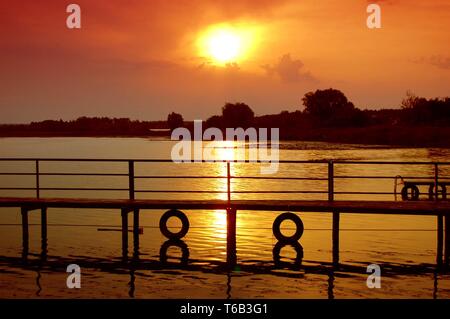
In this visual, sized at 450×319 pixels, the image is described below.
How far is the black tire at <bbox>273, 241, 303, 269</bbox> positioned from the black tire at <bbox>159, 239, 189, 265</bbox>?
2.43 m

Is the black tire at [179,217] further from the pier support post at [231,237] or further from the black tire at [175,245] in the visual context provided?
the pier support post at [231,237]

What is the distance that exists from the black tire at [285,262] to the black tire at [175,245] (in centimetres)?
243

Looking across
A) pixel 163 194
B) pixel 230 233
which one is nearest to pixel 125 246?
pixel 230 233

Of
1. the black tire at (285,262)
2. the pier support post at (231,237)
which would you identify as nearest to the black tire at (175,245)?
the pier support post at (231,237)

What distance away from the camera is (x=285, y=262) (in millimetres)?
17797

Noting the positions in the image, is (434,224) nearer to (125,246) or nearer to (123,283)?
(125,246)

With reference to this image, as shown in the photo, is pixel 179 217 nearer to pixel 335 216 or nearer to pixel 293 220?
pixel 293 220

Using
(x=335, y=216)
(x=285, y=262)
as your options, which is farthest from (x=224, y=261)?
(x=335, y=216)

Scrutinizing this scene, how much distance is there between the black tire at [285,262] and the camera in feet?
57.1

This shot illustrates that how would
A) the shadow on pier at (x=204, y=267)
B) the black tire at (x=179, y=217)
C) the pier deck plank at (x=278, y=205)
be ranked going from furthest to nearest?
the black tire at (x=179, y=217)
the pier deck plank at (x=278, y=205)
the shadow on pier at (x=204, y=267)

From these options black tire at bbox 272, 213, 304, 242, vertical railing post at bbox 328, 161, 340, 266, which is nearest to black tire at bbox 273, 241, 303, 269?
black tire at bbox 272, 213, 304, 242

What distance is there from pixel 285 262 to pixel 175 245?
4143mm

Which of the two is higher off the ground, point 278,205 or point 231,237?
point 278,205

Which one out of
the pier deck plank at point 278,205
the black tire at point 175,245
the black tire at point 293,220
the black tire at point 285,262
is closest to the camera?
the black tire at point 285,262
